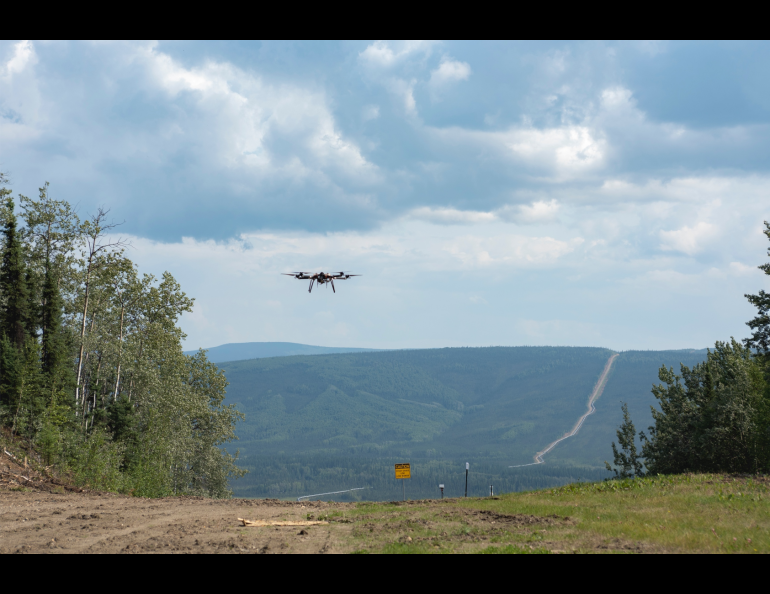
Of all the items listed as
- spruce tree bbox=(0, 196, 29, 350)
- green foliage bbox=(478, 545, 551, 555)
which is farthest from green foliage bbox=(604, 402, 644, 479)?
spruce tree bbox=(0, 196, 29, 350)

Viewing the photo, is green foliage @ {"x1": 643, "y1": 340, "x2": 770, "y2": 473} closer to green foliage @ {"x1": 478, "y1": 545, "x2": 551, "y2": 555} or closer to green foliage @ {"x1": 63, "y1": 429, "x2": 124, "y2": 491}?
green foliage @ {"x1": 478, "y1": 545, "x2": 551, "y2": 555}

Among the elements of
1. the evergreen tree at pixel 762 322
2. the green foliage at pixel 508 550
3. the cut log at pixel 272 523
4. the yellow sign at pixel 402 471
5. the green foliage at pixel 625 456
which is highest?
the evergreen tree at pixel 762 322

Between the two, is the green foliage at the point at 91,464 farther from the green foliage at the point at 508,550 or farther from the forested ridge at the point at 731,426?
the forested ridge at the point at 731,426

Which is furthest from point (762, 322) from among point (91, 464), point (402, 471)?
point (91, 464)

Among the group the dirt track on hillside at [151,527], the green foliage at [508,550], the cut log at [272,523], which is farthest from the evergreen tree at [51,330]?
the green foliage at [508,550]
